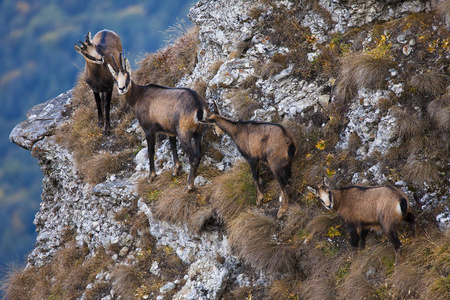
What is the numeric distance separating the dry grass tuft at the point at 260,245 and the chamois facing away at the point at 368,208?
1.17 m

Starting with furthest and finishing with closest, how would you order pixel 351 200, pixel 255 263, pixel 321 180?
1. pixel 321 180
2. pixel 255 263
3. pixel 351 200

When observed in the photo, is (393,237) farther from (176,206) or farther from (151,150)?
(151,150)

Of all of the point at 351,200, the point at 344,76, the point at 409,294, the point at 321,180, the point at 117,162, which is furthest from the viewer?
the point at 117,162

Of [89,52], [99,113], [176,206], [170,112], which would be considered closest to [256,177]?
[176,206]

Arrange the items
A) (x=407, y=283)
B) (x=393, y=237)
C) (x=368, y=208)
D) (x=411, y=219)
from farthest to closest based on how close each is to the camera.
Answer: (x=368, y=208)
(x=411, y=219)
(x=393, y=237)
(x=407, y=283)

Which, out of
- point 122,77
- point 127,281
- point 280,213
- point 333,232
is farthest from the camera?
point 122,77

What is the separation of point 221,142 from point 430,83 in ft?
14.6

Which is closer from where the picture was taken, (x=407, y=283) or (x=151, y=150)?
(x=407, y=283)

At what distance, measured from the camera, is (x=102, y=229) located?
10047mm

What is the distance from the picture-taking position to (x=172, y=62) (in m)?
12.7

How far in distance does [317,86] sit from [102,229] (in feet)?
20.8

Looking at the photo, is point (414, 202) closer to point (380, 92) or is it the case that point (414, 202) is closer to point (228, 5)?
point (380, 92)

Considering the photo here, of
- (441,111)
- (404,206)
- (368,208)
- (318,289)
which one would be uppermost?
(441,111)

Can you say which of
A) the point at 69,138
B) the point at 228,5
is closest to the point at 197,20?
the point at 228,5
